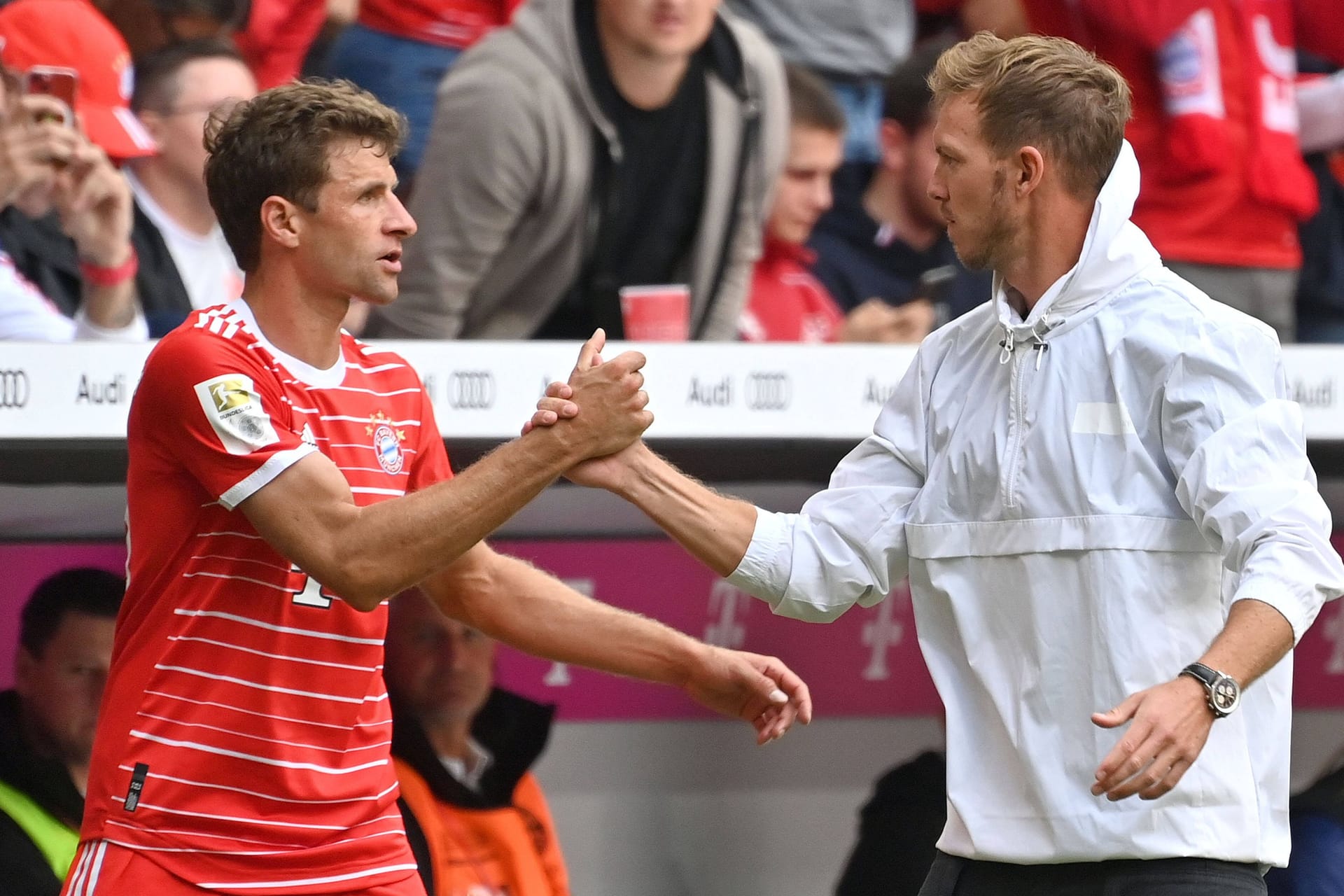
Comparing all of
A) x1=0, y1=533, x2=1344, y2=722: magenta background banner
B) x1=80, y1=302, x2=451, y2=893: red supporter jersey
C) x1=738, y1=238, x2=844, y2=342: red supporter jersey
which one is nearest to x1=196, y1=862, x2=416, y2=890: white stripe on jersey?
x1=80, y1=302, x2=451, y2=893: red supporter jersey

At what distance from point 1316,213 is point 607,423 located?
11.0 feet

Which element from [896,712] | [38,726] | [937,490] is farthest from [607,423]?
[896,712]

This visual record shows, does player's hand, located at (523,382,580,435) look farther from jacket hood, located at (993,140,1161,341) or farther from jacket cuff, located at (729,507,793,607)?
jacket hood, located at (993,140,1161,341)

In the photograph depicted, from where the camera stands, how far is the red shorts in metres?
2.39

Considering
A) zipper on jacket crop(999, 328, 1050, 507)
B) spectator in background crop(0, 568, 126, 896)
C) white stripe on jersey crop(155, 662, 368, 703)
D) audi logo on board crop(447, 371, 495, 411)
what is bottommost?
spectator in background crop(0, 568, 126, 896)

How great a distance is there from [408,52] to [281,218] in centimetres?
190

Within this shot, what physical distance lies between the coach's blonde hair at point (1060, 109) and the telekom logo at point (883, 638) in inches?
114

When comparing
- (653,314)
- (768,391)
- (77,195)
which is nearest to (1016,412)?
(768,391)

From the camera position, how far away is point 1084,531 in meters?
2.35

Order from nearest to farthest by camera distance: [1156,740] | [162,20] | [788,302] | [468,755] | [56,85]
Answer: [1156,740] → [56,85] → [162,20] → [468,755] → [788,302]

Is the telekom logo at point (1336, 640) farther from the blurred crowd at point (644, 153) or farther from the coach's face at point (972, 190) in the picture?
the coach's face at point (972, 190)

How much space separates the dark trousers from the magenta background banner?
8.18 feet

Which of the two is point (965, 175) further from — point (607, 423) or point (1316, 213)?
point (1316, 213)

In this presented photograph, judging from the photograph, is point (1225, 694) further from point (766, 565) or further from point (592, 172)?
point (592, 172)
